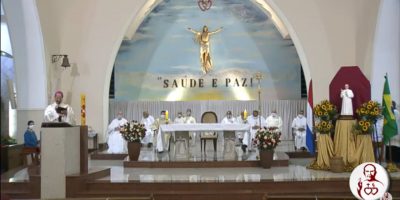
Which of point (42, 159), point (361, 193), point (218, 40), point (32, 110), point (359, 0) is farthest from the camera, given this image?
point (218, 40)

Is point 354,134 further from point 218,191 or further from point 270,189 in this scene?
point 218,191

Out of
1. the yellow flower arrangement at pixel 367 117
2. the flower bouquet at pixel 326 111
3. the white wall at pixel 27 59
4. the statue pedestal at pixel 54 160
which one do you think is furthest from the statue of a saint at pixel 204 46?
the statue pedestal at pixel 54 160

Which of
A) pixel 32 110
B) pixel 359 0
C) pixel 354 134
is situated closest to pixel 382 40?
pixel 359 0

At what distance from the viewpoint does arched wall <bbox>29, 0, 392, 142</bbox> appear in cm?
1622

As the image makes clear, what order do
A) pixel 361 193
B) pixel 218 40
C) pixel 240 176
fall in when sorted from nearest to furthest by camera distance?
1. pixel 361 193
2. pixel 240 176
3. pixel 218 40

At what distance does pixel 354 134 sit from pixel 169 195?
417 cm

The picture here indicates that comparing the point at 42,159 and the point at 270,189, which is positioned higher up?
the point at 42,159

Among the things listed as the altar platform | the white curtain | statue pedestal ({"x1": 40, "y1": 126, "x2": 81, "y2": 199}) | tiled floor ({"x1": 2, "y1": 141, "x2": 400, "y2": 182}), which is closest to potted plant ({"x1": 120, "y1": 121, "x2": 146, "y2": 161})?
tiled floor ({"x1": 2, "y1": 141, "x2": 400, "y2": 182})

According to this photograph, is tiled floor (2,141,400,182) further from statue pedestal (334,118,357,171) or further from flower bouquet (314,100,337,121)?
flower bouquet (314,100,337,121)

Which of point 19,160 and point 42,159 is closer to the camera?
point 42,159

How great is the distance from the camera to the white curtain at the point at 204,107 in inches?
828

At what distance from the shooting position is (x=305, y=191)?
8.85m

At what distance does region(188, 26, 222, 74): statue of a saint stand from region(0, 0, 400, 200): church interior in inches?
2.4

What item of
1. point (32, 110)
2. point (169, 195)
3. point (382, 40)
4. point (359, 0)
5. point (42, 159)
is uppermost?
point (359, 0)
